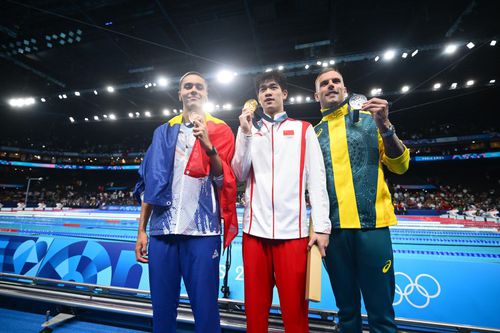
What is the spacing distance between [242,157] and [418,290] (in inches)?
93.5

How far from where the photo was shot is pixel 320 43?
11.0 metres

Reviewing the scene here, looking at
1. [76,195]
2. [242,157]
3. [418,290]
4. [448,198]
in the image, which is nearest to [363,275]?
[242,157]

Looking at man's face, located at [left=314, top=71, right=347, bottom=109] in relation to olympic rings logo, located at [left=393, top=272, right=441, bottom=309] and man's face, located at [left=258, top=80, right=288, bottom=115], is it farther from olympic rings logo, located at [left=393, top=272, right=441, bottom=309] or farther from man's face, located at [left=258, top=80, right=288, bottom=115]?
olympic rings logo, located at [left=393, top=272, right=441, bottom=309]

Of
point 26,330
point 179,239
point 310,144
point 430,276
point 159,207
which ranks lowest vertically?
point 26,330

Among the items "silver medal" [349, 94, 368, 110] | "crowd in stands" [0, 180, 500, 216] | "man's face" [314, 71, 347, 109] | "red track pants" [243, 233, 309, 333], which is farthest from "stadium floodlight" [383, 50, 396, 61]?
"red track pants" [243, 233, 309, 333]

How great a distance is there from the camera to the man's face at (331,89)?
1.83 metres

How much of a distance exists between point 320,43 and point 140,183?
11932 mm

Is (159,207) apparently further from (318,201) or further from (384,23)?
(384,23)

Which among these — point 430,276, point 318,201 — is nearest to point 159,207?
point 318,201

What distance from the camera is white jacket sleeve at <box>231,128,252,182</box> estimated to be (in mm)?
1560

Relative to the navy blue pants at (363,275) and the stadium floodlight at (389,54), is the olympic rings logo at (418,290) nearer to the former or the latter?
the navy blue pants at (363,275)

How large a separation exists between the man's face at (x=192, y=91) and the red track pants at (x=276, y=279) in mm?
1112

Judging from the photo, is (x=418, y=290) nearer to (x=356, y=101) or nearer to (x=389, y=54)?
(x=356, y=101)

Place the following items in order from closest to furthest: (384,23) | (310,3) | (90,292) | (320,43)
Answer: (90,292), (310,3), (384,23), (320,43)
